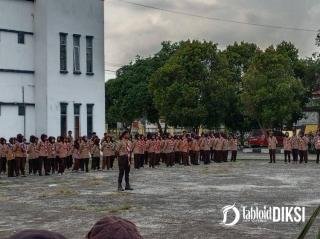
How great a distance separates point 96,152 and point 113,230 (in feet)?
81.7

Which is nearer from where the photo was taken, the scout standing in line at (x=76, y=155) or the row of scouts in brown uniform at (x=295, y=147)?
the scout standing in line at (x=76, y=155)

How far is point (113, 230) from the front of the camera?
2301 mm

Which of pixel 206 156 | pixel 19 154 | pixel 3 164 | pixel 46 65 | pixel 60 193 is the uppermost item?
pixel 46 65

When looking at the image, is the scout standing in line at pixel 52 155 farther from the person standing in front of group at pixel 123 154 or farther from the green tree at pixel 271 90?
the green tree at pixel 271 90

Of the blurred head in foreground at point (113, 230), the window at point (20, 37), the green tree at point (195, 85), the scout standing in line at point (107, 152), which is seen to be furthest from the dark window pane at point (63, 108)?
the blurred head in foreground at point (113, 230)

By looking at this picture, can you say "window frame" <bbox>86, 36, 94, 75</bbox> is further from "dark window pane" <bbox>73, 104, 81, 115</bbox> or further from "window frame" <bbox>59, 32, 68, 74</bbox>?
"dark window pane" <bbox>73, 104, 81, 115</bbox>

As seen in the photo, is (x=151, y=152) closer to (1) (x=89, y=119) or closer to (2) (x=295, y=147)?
(1) (x=89, y=119)

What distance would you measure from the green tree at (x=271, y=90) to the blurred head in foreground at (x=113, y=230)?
41.3 m

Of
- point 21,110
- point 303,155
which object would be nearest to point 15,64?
point 21,110

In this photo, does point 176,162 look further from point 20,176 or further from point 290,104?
point 290,104

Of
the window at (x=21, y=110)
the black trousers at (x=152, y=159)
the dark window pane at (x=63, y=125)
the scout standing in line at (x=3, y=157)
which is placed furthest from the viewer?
the dark window pane at (x=63, y=125)

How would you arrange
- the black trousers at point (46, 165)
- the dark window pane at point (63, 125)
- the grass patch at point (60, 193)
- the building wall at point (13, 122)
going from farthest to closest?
1. the dark window pane at point (63, 125)
2. the building wall at point (13, 122)
3. the black trousers at point (46, 165)
4. the grass patch at point (60, 193)

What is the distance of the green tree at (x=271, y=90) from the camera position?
43.3m

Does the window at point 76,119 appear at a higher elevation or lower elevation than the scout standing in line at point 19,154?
higher
